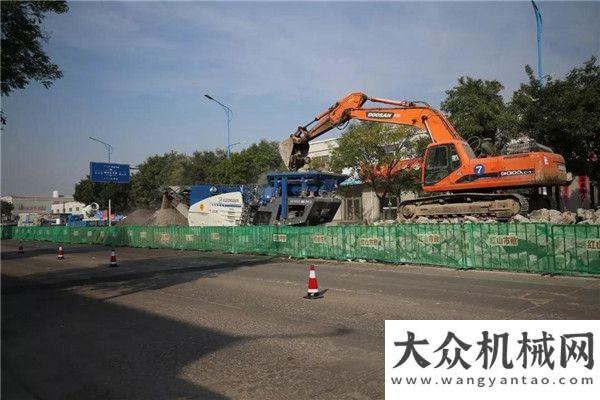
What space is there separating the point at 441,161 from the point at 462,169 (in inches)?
37.3

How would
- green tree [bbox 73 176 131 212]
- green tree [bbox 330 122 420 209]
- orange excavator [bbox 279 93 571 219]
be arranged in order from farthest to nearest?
green tree [bbox 73 176 131 212] → green tree [bbox 330 122 420 209] → orange excavator [bbox 279 93 571 219]

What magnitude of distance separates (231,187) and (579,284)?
18.0 m

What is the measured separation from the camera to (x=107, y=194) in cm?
7144

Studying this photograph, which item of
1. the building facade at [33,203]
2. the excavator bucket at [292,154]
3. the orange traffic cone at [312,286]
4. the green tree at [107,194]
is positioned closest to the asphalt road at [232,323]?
the orange traffic cone at [312,286]

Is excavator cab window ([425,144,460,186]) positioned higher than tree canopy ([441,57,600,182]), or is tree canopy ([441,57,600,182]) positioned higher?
tree canopy ([441,57,600,182])

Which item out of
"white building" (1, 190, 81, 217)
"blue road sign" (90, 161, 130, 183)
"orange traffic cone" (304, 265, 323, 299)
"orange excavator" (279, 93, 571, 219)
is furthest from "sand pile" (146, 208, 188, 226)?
"white building" (1, 190, 81, 217)

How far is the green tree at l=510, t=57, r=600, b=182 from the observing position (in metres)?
21.1

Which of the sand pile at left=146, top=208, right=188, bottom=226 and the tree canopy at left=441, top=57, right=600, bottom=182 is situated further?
the sand pile at left=146, top=208, right=188, bottom=226

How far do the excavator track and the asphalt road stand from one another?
4.46 m

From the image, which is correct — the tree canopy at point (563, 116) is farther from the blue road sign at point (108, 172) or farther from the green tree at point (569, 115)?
the blue road sign at point (108, 172)

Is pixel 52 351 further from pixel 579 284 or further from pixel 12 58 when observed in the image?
pixel 579 284

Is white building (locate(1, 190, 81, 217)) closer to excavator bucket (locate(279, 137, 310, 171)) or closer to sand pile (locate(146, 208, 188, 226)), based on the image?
sand pile (locate(146, 208, 188, 226))

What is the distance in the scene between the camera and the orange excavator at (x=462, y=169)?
16031 millimetres

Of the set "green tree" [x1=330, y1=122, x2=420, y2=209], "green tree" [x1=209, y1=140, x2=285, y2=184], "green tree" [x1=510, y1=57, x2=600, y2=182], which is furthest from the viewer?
"green tree" [x1=209, y1=140, x2=285, y2=184]
